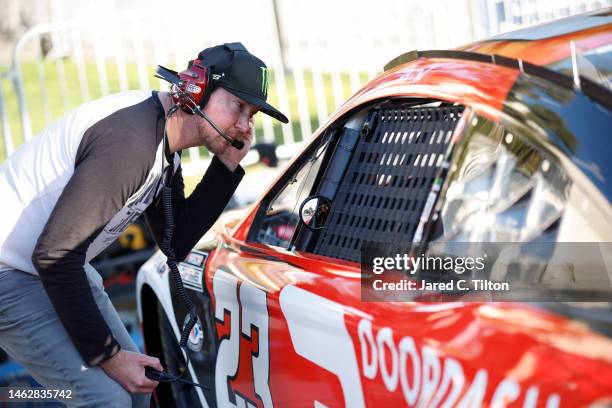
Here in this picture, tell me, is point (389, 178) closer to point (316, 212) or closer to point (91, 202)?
Answer: point (316, 212)

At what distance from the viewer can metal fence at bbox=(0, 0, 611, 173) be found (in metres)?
8.50

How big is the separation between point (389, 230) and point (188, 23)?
267 inches

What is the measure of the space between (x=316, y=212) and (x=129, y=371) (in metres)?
0.82

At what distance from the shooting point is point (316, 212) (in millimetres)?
2787

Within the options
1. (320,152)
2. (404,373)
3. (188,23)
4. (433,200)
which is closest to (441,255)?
(433,200)

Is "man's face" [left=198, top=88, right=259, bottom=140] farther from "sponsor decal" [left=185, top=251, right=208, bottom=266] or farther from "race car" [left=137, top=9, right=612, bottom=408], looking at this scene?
"sponsor decal" [left=185, top=251, right=208, bottom=266]

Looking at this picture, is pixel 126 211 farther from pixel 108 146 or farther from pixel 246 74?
pixel 246 74

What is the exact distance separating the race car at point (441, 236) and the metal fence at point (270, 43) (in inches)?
223

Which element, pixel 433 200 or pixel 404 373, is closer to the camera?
pixel 404 373

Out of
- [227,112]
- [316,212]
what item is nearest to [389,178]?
[316,212]

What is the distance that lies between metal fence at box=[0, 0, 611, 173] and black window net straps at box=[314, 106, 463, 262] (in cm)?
580

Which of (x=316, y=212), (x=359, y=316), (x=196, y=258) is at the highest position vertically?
(x=316, y=212)

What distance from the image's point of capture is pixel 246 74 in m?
2.93

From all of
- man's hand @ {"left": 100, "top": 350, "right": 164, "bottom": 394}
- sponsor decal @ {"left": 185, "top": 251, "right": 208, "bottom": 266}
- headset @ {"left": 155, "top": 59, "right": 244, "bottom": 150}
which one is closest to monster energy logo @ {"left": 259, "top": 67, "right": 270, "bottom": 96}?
headset @ {"left": 155, "top": 59, "right": 244, "bottom": 150}
